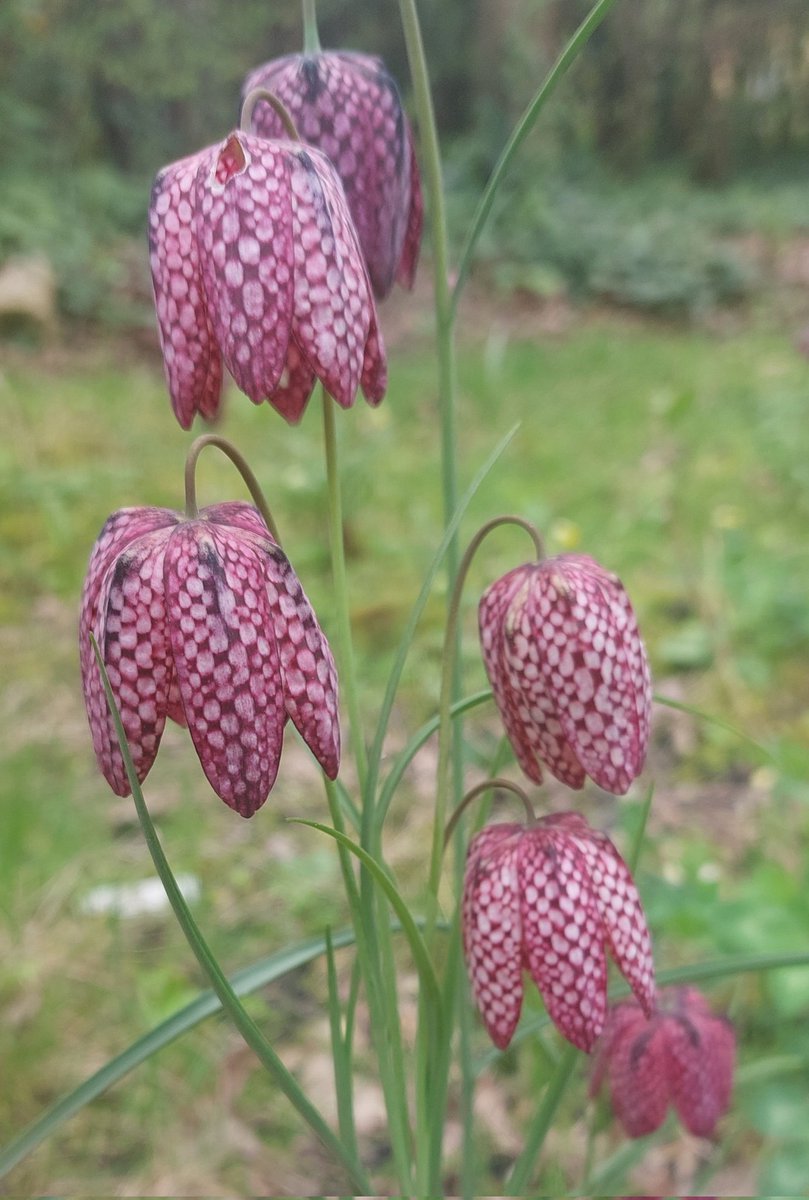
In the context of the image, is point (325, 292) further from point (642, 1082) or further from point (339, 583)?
point (642, 1082)

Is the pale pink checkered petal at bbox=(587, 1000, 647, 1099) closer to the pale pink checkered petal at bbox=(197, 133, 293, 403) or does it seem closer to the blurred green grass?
the blurred green grass

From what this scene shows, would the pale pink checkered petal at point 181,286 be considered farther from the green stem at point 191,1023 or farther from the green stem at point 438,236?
the green stem at point 191,1023

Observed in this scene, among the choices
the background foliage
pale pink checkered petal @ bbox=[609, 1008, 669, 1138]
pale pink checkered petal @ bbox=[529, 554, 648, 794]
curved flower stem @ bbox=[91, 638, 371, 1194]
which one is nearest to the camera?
curved flower stem @ bbox=[91, 638, 371, 1194]

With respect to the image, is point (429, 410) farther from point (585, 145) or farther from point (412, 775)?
point (585, 145)

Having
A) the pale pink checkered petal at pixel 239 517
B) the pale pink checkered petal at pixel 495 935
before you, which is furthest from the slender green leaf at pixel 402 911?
the pale pink checkered petal at pixel 239 517

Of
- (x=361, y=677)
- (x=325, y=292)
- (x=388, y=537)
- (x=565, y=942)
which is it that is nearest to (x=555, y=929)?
(x=565, y=942)

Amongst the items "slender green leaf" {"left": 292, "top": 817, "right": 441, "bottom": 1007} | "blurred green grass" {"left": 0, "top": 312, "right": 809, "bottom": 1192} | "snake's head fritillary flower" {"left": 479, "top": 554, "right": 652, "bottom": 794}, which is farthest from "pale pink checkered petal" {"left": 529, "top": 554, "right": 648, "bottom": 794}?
"blurred green grass" {"left": 0, "top": 312, "right": 809, "bottom": 1192}
